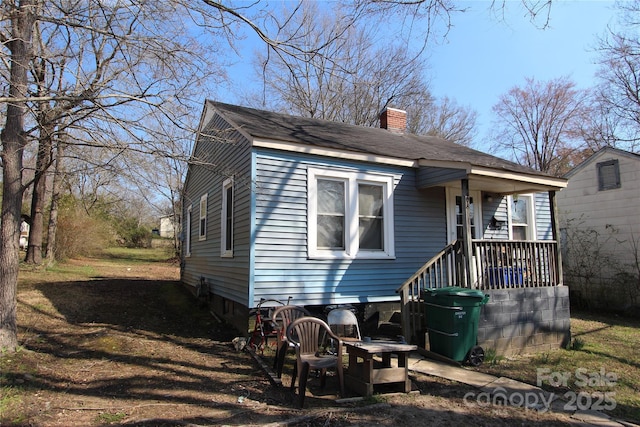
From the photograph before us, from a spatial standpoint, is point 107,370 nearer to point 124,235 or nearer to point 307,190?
point 307,190

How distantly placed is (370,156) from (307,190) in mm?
1512

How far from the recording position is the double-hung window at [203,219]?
430 inches

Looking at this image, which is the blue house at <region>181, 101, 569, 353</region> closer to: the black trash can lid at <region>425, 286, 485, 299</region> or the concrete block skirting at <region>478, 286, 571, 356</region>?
the concrete block skirting at <region>478, 286, 571, 356</region>

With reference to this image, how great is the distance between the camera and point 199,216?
11742mm

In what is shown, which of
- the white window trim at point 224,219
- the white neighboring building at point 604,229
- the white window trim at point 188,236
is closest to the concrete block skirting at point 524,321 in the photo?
the white window trim at point 224,219

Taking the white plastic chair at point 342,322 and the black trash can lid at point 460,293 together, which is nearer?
the black trash can lid at point 460,293

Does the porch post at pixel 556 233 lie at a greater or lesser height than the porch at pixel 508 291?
greater

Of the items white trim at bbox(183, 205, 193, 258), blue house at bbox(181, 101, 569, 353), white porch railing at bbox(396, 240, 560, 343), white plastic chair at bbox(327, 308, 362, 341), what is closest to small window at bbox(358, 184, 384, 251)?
blue house at bbox(181, 101, 569, 353)

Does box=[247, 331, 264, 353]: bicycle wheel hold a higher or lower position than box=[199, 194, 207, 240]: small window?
lower

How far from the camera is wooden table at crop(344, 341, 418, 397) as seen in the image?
457cm

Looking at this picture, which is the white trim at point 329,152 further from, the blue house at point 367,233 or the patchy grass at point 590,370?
the patchy grass at point 590,370

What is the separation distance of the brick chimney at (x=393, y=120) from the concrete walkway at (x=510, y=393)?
793cm

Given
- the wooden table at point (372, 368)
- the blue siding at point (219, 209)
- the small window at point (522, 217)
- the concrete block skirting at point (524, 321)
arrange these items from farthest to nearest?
the small window at point (522, 217), the blue siding at point (219, 209), the concrete block skirting at point (524, 321), the wooden table at point (372, 368)

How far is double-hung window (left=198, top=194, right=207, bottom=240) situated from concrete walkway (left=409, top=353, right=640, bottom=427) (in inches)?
272
